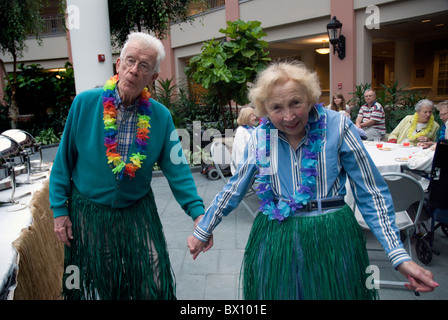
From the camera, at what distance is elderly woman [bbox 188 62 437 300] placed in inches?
60.7

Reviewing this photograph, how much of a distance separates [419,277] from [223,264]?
2.17 metres

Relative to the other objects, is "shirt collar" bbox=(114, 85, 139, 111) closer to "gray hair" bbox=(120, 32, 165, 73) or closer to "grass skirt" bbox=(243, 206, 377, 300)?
"gray hair" bbox=(120, 32, 165, 73)

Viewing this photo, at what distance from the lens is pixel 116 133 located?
1950 millimetres

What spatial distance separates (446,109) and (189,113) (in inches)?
257

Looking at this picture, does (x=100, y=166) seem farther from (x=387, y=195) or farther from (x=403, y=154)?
(x=403, y=154)

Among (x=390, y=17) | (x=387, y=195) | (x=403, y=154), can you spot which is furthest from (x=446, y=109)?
(x=390, y=17)

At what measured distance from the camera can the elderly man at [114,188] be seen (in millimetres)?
1893

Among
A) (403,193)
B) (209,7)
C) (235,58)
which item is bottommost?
(403,193)

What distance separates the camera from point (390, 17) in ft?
29.4

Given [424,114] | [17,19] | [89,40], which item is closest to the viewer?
[424,114]

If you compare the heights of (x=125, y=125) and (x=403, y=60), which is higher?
A: (x=403, y=60)

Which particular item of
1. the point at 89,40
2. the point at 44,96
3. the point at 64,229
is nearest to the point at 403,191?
the point at 64,229

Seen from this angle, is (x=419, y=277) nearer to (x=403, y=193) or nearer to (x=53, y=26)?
(x=403, y=193)

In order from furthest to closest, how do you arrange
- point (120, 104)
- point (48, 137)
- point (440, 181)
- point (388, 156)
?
point (48, 137) < point (388, 156) < point (440, 181) < point (120, 104)
